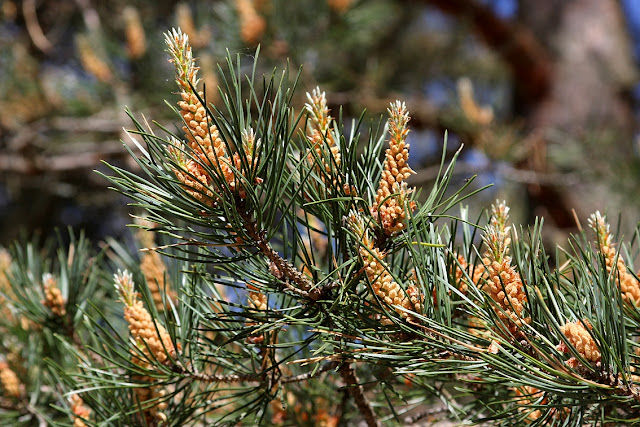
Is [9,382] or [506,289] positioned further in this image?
[9,382]

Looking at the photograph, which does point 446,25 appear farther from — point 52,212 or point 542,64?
point 52,212

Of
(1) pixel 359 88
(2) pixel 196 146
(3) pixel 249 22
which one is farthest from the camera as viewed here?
(1) pixel 359 88

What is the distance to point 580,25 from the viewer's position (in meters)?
1.79

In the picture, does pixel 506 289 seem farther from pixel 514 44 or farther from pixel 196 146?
pixel 514 44

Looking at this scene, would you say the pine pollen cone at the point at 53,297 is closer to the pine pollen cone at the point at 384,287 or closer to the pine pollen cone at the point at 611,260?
the pine pollen cone at the point at 384,287

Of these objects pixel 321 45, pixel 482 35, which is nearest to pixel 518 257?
pixel 321 45

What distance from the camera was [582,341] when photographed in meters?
0.31

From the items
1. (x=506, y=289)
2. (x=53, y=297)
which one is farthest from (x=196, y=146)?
(x=53, y=297)

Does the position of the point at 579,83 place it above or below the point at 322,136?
above

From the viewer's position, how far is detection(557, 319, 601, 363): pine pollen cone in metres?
0.31


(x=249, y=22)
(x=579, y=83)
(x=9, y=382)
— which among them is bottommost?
(x=9, y=382)

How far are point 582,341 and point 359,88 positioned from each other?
4.56 feet

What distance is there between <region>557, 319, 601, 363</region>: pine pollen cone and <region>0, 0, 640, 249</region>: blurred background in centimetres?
90

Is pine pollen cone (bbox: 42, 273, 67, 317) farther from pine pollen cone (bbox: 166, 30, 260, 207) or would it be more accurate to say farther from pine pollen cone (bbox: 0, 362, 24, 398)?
pine pollen cone (bbox: 166, 30, 260, 207)
